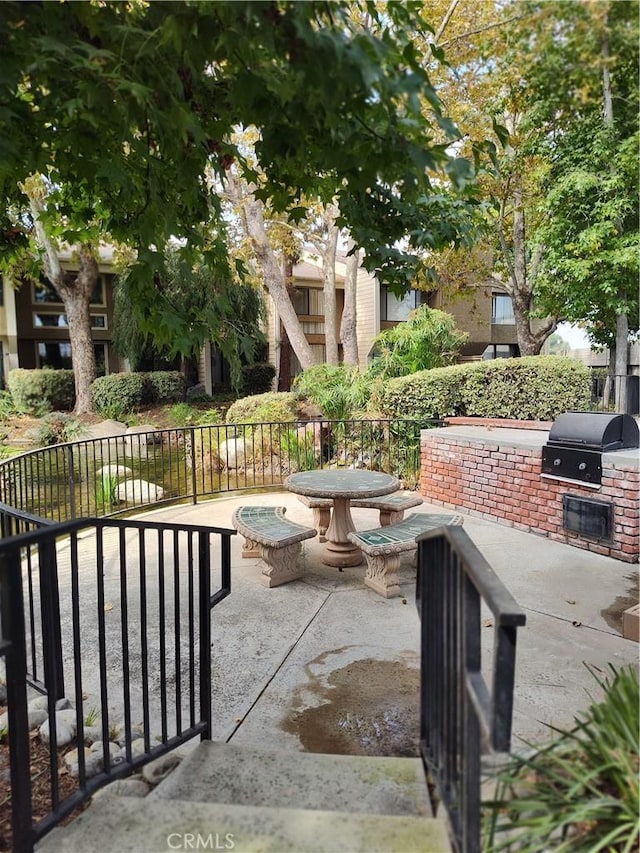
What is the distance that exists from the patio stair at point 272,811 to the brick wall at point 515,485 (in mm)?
3271

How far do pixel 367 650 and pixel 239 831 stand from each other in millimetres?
1775

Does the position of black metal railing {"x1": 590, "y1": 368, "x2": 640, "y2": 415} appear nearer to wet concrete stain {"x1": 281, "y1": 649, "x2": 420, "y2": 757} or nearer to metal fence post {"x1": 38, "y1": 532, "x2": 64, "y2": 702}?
wet concrete stain {"x1": 281, "y1": 649, "x2": 420, "y2": 757}

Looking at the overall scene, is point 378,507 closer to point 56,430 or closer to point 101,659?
point 101,659

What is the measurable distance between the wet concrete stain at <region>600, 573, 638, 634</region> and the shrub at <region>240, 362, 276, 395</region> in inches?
598

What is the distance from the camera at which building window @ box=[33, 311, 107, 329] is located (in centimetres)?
1912

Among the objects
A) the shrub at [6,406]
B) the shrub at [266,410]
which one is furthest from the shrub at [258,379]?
the shrub at [266,410]

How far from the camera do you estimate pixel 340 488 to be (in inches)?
174

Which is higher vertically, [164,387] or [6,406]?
[164,387]

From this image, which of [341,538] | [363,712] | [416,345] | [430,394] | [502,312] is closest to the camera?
[363,712]

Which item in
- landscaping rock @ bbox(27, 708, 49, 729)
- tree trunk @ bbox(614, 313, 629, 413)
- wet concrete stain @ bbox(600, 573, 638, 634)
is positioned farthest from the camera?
tree trunk @ bbox(614, 313, 629, 413)

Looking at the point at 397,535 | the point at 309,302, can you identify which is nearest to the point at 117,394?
the point at 309,302

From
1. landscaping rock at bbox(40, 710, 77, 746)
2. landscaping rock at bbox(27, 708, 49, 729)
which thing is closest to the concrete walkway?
landscaping rock at bbox(40, 710, 77, 746)

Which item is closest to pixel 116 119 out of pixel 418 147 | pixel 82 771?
pixel 418 147

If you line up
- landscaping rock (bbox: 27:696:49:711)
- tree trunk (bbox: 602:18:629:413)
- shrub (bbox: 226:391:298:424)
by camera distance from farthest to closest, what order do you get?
shrub (bbox: 226:391:298:424)
tree trunk (bbox: 602:18:629:413)
landscaping rock (bbox: 27:696:49:711)
